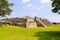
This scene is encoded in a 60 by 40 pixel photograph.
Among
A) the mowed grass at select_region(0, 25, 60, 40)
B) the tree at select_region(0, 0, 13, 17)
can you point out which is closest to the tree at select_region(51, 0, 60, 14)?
the mowed grass at select_region(0, 25, 60, 40)

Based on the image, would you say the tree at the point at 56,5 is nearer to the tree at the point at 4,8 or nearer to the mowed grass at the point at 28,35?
the mowed grass at the point at 28,35

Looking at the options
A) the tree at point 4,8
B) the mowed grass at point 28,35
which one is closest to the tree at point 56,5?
the mowed grass at point 28,35

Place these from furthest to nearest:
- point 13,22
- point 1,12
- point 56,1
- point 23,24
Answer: point 13,22
point 23,24
point 1,12
point 56,1

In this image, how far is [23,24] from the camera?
7619 cm

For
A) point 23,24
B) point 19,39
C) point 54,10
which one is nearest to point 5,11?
point 23,24

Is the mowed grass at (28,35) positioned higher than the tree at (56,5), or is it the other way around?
the tree at (56,5)

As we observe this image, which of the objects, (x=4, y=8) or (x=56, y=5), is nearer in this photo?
(x=56, y=5)

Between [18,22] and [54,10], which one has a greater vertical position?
[54,10]

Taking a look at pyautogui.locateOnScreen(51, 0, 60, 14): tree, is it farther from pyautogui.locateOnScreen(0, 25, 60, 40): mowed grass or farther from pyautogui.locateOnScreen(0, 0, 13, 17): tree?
pyautogui.locateOnScreen(0, 0, 13, 17): tree

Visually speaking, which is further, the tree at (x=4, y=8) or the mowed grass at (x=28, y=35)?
the tree at (x=4, y=8)

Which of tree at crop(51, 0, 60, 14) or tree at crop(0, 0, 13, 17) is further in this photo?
tree at crop(0, 0, 13, 17)

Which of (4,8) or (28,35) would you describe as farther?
(4,8)

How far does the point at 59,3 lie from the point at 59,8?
1064mm

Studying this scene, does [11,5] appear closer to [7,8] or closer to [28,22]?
[7,8]
